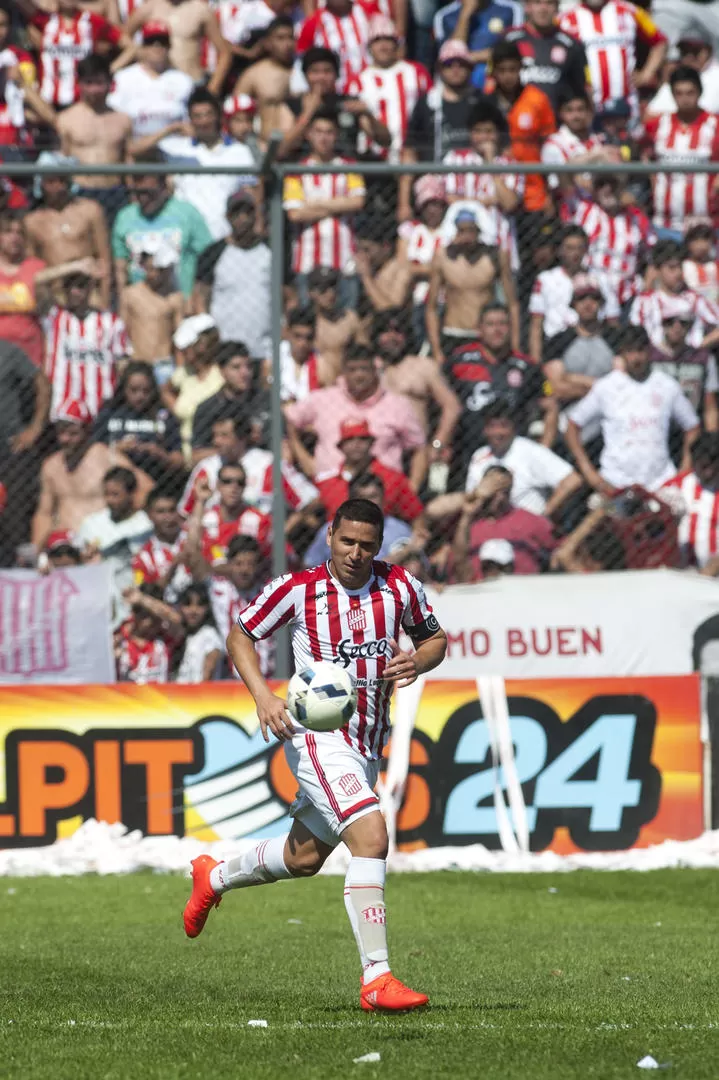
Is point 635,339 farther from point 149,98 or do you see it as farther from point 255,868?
point 255,868

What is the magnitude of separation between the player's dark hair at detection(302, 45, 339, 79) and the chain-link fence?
1.66 metres

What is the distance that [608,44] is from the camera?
15.1 m

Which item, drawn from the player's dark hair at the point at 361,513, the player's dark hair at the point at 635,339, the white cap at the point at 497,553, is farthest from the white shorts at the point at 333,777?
the player's dark hair at the point at 635,339

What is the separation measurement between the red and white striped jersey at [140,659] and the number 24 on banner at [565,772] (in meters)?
2.02

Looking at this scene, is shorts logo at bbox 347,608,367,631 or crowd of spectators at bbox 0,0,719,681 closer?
shorts logo at bbox 347,608,367,631

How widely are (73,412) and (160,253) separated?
1.49 meters

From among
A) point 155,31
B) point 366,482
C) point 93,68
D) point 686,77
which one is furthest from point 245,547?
point 686,77

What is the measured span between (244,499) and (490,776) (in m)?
2.67

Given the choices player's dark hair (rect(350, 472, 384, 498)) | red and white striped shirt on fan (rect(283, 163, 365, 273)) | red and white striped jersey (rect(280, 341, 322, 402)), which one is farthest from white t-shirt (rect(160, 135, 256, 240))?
player's dark hair (rect(350, 472, 384, 498))

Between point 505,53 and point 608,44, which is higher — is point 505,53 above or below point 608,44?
below

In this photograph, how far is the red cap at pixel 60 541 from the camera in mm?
11562

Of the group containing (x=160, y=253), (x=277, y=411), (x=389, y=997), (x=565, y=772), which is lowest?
(x=565, y=772)

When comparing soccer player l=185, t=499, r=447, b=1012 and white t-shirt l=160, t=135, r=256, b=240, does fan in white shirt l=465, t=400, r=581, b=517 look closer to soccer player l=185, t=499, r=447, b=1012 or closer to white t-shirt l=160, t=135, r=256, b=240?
white t-shirt l=160, t=135, r=256, b=240

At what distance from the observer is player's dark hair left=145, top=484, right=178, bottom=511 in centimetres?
1195
